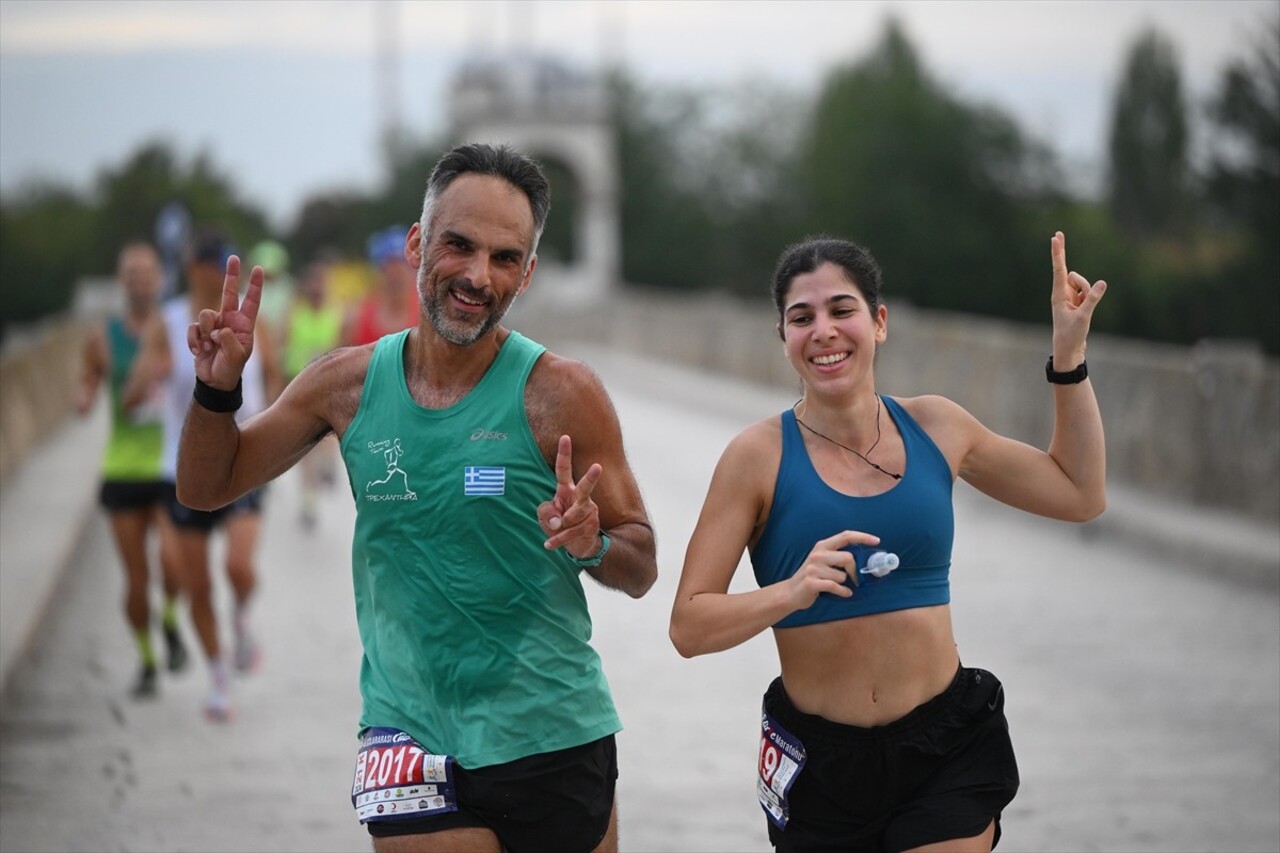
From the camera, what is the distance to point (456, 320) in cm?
445

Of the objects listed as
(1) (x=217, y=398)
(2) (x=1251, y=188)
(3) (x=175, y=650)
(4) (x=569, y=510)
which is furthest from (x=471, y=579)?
(2) (x=1251, y=188)

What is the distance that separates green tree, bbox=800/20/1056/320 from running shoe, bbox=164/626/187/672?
8464 centimetres

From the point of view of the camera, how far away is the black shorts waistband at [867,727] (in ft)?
14.9

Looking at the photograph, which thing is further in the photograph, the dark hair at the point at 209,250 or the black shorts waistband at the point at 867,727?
the dark hair at the point at 209,250

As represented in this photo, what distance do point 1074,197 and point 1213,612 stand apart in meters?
91.8

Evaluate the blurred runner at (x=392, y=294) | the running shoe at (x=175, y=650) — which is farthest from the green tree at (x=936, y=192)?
the running shoe at (x=175, y=650)

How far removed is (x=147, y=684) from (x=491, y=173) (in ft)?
21.4

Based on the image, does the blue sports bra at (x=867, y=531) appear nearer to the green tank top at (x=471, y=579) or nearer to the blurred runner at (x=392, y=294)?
the green tank top at (x=471, y=579)

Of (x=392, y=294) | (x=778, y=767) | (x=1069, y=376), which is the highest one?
(x=1069, y=376)

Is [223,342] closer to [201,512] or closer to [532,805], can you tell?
[532,805]

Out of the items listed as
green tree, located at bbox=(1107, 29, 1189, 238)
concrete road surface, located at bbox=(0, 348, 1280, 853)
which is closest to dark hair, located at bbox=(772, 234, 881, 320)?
concrete road surface, located at bbox=(0, 348, 1280, 853)

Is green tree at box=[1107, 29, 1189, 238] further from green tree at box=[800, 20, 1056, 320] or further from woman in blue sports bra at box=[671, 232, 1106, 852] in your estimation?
woman in blue sports bra at box=[671, 232, 1106, 852]

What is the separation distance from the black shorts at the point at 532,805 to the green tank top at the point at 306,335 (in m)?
14.0

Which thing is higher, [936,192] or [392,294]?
[392,294]
